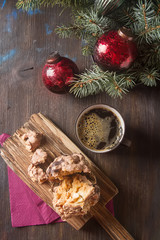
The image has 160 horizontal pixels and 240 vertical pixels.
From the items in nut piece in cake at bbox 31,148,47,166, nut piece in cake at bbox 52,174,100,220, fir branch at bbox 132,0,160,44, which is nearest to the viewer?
fir branch at bbox 132,0,160,44

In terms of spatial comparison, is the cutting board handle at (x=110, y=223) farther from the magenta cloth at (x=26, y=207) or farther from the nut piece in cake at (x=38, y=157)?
the nut piece in cake at (x=38, y=157)

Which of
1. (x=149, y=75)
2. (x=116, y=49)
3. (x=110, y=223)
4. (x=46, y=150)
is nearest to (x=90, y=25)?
(x=116, y=49)

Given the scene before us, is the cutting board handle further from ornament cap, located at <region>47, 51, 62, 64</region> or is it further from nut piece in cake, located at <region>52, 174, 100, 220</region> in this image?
ornament cap, located at <region>47, 51, 62, 64</region>

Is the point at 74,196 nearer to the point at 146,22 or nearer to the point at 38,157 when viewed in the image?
the point at 38,157

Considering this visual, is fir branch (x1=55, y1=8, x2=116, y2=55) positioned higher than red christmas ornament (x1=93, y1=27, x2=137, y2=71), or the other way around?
fir branch (x1=55, y1=8, x2=116, y2=55)

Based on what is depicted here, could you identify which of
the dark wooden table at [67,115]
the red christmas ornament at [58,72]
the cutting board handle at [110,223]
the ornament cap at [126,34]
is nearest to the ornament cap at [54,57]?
the red christmas ornament at [58,72]

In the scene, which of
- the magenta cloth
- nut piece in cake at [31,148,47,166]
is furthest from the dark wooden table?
nut piece in cake at [31,148,47,166]
